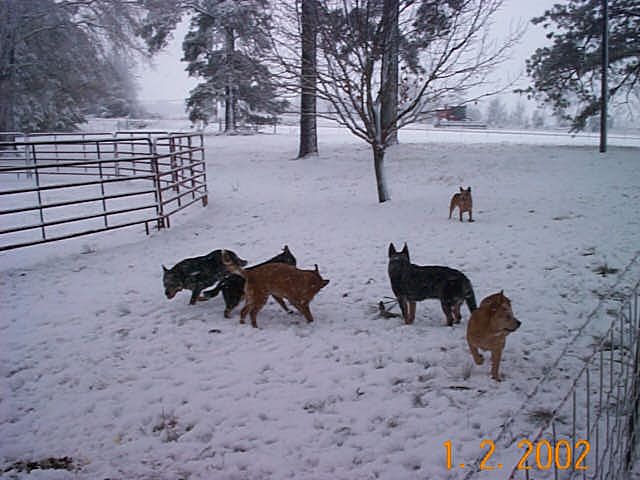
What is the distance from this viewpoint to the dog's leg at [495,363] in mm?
4039

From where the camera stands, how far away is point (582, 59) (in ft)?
61.2

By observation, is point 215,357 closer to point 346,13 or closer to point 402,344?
point 402,344

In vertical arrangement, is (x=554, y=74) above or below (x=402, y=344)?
above

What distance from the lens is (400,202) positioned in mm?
12102

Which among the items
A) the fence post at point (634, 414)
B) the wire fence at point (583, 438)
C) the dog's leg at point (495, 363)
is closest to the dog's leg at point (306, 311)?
the dog's leg at point (495, 363)

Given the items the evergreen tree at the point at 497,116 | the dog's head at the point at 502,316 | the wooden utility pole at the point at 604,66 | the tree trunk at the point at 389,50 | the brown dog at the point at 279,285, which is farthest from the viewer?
the evergreen tree at the point at 497,116

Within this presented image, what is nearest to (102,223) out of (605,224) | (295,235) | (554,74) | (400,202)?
(295,235)

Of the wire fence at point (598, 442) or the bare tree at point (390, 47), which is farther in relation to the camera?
the bare tree at point (390, 47)

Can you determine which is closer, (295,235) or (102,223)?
(295,235)

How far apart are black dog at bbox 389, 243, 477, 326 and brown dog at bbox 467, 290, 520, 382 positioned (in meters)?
0.94

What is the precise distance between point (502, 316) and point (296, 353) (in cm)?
191

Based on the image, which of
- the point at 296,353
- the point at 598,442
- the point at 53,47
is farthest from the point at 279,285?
the point at 53,47

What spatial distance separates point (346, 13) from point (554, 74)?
11.8 m
